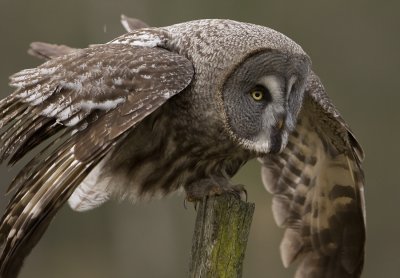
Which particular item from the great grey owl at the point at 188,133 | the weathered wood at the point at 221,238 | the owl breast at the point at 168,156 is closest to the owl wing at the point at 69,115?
the great grey owl at the point at 188,133

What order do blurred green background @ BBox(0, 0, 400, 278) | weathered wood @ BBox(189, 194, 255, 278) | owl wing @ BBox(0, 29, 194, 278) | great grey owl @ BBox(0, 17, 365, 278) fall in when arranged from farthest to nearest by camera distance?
blurred green background @ BBox(0, 0, 400, 278) < great grey owl @ BBox(0, 17, 365, 278) < owl wing @ BBox(0, 29, 194, 278) < weathered wood @ BBox(189, 194, 255, 278)

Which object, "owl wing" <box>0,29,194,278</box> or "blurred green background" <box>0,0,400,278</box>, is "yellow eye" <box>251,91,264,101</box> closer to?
"owl wing" <box>0,29,194,278</box>

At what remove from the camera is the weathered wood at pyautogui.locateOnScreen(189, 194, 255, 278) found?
4840mm

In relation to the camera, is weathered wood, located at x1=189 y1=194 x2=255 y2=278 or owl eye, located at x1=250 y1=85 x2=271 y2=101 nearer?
weathered wood, located at x1=189 y1=194 x2=255 y2=278

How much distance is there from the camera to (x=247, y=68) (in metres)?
5.60

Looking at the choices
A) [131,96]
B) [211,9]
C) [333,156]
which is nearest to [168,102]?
[131,96]

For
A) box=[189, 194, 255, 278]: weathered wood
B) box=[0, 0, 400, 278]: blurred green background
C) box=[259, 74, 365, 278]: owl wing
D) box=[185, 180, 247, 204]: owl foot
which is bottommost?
box=[189, 194, 255, 278]: weathered wood

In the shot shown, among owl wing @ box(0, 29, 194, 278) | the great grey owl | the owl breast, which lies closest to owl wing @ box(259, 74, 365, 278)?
the great grey owl

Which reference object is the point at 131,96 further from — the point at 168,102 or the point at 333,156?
the point at 333,156

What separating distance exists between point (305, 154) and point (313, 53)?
7064 mm

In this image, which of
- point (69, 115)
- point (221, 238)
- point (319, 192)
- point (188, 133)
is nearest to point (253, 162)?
point (319, 192)

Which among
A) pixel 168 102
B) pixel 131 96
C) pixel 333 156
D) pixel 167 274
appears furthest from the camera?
pixel 167 274

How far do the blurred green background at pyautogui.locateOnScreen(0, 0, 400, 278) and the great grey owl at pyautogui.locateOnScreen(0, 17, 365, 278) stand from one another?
5474 millimetres

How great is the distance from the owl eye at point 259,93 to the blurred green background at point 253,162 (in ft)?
20.1
